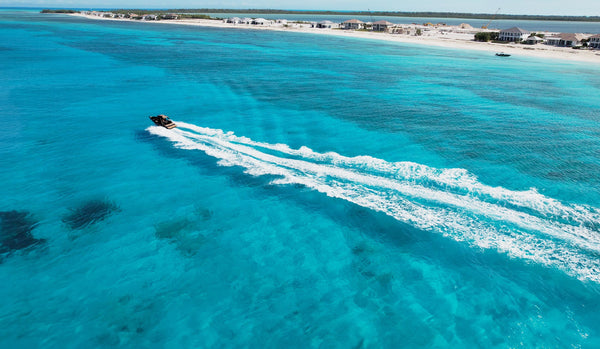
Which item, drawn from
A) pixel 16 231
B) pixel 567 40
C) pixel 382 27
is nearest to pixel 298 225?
pixel 16 231

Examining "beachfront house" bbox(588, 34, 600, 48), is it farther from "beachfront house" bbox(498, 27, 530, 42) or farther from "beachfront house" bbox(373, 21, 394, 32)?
"beachfront house" bbox(373, 21, 394, 32)

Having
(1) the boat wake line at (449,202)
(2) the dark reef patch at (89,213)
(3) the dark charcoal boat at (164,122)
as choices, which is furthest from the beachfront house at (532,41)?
(2) the dark reef patch at (89,213)

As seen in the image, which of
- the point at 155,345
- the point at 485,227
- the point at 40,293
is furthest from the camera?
the point at 485,227

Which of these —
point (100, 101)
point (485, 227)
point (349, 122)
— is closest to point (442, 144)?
point (349, 122)

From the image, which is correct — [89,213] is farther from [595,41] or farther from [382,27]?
[382,27]

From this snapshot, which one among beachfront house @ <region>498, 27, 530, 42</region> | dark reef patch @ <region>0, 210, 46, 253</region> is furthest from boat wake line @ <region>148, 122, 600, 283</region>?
beachfront house @ <region>498, 27, 530, 42</region>

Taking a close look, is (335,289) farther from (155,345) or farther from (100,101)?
(100,101)
